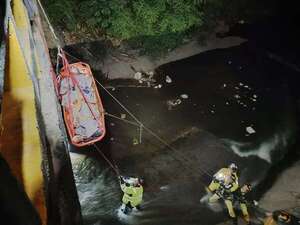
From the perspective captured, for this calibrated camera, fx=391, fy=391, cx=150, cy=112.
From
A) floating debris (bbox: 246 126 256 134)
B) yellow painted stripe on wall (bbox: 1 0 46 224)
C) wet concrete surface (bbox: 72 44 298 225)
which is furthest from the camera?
floating debris (bbox: 246 126 256 134)

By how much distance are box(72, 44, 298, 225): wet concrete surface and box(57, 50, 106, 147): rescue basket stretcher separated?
1319 mm

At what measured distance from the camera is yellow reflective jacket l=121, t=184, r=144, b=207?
826cm

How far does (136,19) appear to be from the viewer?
42.8 feet

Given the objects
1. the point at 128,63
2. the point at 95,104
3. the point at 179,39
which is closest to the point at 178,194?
the point at 95,104

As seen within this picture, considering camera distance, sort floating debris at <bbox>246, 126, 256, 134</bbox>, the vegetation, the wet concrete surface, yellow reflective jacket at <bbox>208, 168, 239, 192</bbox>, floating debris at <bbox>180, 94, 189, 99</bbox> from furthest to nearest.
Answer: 1. the vegetation
2. floating debris at <bbox>180, 94, 189, 99</bbox>
3. floating debris at <bbox>246, 126, 256, 134</bbox>
4. the wet concrete surface
5. yellow reflective jacket at <bbox>208, 168, 239, 192</bbox>

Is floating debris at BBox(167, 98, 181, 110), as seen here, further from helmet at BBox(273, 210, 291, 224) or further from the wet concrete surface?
helmet at BBox(273, 210, 291, 224)

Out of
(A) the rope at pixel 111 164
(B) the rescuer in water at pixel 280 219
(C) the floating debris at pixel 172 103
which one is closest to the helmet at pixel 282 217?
(B) the rescuer in water at pixel 280 219

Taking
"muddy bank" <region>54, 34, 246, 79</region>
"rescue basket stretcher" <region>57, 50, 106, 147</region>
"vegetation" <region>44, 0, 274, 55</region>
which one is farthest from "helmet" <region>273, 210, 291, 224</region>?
"vegetation" <region>44, 0, 274, 55</region>

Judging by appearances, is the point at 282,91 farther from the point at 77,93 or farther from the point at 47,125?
the point at 47,125

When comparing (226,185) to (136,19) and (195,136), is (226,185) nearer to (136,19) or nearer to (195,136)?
(195,136)

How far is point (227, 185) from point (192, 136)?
2.72 metres

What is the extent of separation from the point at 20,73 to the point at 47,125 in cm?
114

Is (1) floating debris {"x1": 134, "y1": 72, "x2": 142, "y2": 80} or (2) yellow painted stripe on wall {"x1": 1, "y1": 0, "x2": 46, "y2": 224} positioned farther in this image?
(1) floating debris {"x1": 134, "y1": 72, "x2": 142, "y2": 80}

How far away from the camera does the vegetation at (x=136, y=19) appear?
12680 millimetres
